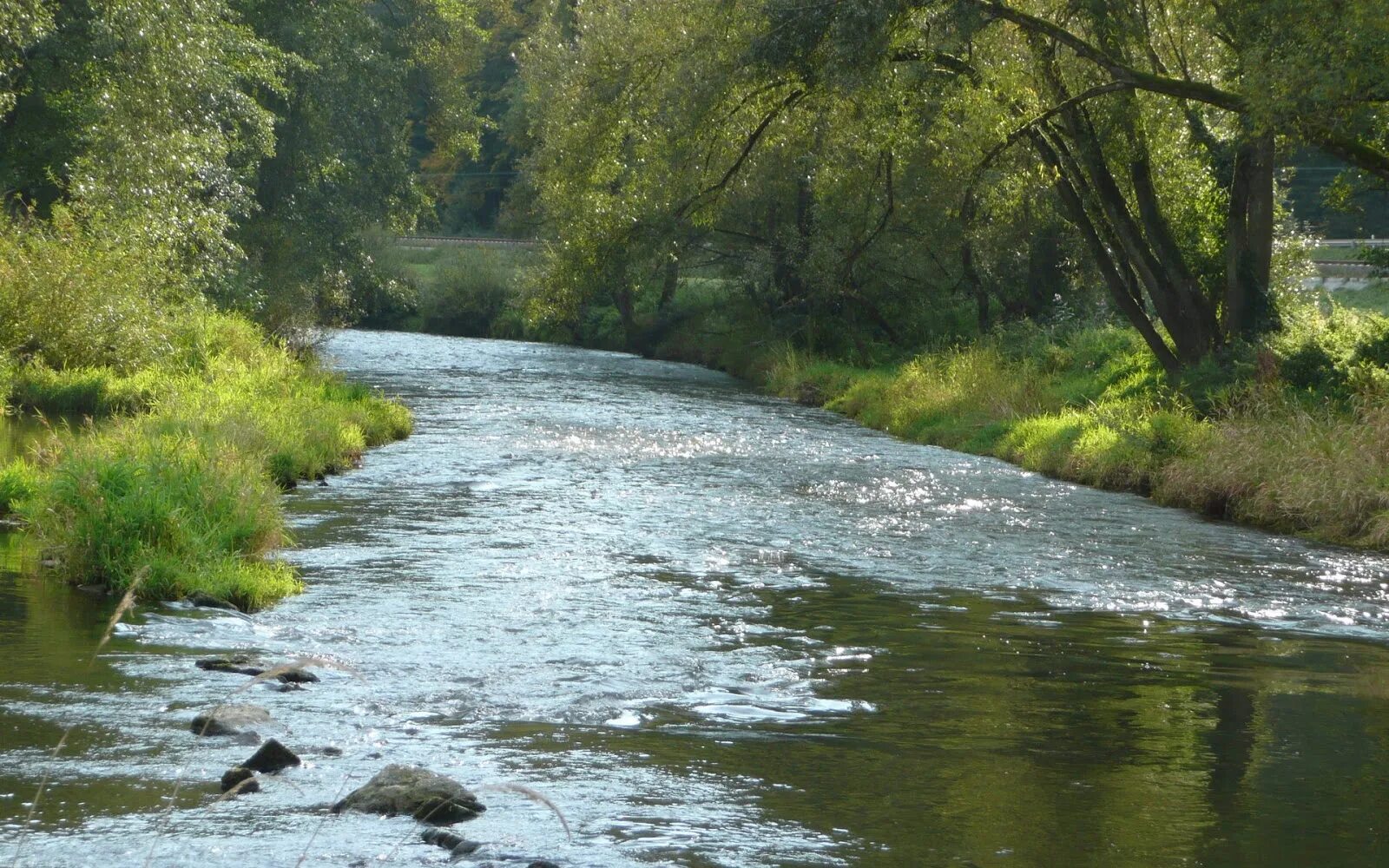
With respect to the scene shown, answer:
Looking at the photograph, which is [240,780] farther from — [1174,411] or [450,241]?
[450,241]

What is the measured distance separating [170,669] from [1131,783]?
19.0ft

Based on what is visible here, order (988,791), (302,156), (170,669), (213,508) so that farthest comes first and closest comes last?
(302,156)
(213,508)
(170,669)
(988,791)

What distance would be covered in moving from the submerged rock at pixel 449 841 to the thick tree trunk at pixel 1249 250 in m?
17.8

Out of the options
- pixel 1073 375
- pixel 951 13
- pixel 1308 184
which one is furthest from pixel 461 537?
pixel 1308 184

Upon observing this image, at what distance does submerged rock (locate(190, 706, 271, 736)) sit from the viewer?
789 centimetres

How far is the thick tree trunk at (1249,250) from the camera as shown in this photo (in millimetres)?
21516

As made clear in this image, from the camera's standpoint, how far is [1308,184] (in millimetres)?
63219

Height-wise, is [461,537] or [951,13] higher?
[951,13]

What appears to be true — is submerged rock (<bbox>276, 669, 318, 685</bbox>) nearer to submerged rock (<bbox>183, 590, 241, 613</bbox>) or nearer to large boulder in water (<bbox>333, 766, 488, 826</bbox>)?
submerged rock (<bbox>183, 590, 241, 613</bbox>)

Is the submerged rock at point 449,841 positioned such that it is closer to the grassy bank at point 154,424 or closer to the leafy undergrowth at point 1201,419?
the grassy bank at point 154,424

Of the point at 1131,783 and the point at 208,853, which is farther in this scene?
the point at 1131,783

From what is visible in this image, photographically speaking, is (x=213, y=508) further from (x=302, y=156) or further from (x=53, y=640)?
(x=302, y=156)

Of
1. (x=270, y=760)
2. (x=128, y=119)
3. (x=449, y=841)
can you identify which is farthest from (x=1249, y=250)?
(x=128, y=119)

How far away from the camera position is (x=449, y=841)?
6.49m
